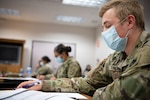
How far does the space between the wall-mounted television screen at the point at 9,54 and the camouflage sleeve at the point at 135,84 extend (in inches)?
182

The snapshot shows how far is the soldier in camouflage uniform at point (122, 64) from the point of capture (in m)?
0.66

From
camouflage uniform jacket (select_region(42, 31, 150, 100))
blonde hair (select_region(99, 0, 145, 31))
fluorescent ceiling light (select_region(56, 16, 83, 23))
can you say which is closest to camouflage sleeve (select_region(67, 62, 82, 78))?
camouflage uniform jacket (select_region(42, 31, 150, 100))

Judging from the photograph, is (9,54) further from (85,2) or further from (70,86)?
(70,86)

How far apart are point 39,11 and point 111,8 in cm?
370

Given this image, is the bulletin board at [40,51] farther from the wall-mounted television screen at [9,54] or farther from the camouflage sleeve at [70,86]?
the camouflage sleeve at [70,86]

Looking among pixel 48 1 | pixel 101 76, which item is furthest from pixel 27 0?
pixel 101 76

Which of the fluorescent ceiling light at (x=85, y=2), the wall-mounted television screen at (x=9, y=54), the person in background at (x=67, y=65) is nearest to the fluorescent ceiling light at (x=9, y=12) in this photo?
the wall-mounted television screen at (x=9, y=54)

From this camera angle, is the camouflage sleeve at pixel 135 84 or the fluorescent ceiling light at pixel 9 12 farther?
the fluorescent ceiling light at pixel 9 12

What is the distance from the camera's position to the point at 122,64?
96 centimetres

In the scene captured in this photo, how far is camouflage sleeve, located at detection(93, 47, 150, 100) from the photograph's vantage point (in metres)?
0.65

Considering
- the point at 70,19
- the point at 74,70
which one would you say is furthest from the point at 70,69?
the point at 70,19

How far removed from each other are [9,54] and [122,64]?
4590 millimetres

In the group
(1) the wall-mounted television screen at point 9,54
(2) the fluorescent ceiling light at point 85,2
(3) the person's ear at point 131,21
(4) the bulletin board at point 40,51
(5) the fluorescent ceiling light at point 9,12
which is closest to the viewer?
(3) the person's ear at point 131,21

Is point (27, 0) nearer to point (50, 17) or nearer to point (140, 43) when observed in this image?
point (50, 17)
